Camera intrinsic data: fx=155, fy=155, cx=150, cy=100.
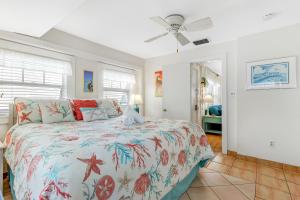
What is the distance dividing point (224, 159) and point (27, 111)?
10.7ft

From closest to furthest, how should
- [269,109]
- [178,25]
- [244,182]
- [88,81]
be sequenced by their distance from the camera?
[244,182], [178,25], [269,109], [88,81]

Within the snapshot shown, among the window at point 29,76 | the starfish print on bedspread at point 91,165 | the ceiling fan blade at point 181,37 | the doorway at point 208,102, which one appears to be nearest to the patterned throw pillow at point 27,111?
the window at point 29,76

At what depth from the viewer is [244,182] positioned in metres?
2.10

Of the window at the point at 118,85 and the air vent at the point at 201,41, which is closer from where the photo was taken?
the air vent at the point at 201,41

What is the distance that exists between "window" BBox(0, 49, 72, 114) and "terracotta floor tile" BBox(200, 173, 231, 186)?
2749 mm

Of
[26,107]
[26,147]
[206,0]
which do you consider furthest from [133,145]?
[206,0]

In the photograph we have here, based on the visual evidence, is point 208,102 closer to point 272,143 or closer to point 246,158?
point 246,158

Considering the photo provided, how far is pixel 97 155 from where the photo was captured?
94cm

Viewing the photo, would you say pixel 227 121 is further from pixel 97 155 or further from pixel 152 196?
pixel 97 155

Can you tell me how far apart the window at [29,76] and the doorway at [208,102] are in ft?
9.33

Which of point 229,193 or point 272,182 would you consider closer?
point 229,193

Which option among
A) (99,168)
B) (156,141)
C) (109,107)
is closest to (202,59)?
(109,107)

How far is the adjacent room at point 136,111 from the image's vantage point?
101 cm

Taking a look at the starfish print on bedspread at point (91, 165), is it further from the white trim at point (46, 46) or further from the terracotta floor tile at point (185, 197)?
the white trim at point (46, 46)
